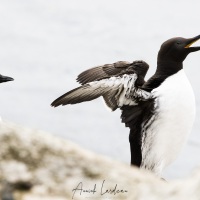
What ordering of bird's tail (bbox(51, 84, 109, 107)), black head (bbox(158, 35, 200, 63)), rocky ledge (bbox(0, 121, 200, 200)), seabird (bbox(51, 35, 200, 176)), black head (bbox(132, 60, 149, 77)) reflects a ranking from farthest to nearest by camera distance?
black head (bbox(158, 35, 200, 63))
black head (bbox(132, 60, 149, 77))
seabird (bbox(51, 35, 200, 176))
bird's tail (bbox(51, 84, 109, 107))
rocky ledge (bbox(0, 121, 200, 200))

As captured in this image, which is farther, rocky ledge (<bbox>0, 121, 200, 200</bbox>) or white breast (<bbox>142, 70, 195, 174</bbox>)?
white breast (<bbox>142, 70, 195, 174</bbox>)

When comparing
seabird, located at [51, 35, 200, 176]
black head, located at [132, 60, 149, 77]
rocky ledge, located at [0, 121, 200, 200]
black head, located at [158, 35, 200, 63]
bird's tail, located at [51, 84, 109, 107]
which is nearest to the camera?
rocky ledge, located at [0, 121, 200, 200]

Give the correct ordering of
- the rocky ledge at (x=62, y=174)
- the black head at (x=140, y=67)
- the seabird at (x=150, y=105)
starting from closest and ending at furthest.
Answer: the rocky ledge at (x=62, y=174) < the seabird at (x=150, y=105) < the black head at (x=140, y=67)

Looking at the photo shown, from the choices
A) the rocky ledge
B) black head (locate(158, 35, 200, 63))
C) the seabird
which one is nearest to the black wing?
the seabird

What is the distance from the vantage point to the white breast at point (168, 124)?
9.33 metres

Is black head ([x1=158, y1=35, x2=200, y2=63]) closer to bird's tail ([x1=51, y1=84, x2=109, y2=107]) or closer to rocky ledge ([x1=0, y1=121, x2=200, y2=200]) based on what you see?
bird's tail ([x1=51, y1=84, x2=109, y2=107])

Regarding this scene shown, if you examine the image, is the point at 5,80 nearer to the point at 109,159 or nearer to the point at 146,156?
the point at 146,156

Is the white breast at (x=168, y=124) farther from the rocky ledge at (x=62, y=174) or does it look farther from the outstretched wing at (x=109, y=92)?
the rocky ledge at (x=62, y=174)

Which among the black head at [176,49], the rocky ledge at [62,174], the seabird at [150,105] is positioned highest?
the black head at [176,49]

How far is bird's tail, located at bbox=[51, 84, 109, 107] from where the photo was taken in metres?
8.90

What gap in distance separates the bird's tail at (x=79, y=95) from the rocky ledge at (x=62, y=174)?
17.1 ft

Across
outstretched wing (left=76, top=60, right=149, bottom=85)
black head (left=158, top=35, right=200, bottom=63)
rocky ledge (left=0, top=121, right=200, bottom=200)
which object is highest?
black head (left=158, top=35, right=200, bottom=63)

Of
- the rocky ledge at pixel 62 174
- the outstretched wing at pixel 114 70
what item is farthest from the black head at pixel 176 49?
the rocky ledge at pixel 62 174

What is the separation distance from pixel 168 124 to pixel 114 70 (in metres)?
1.52
